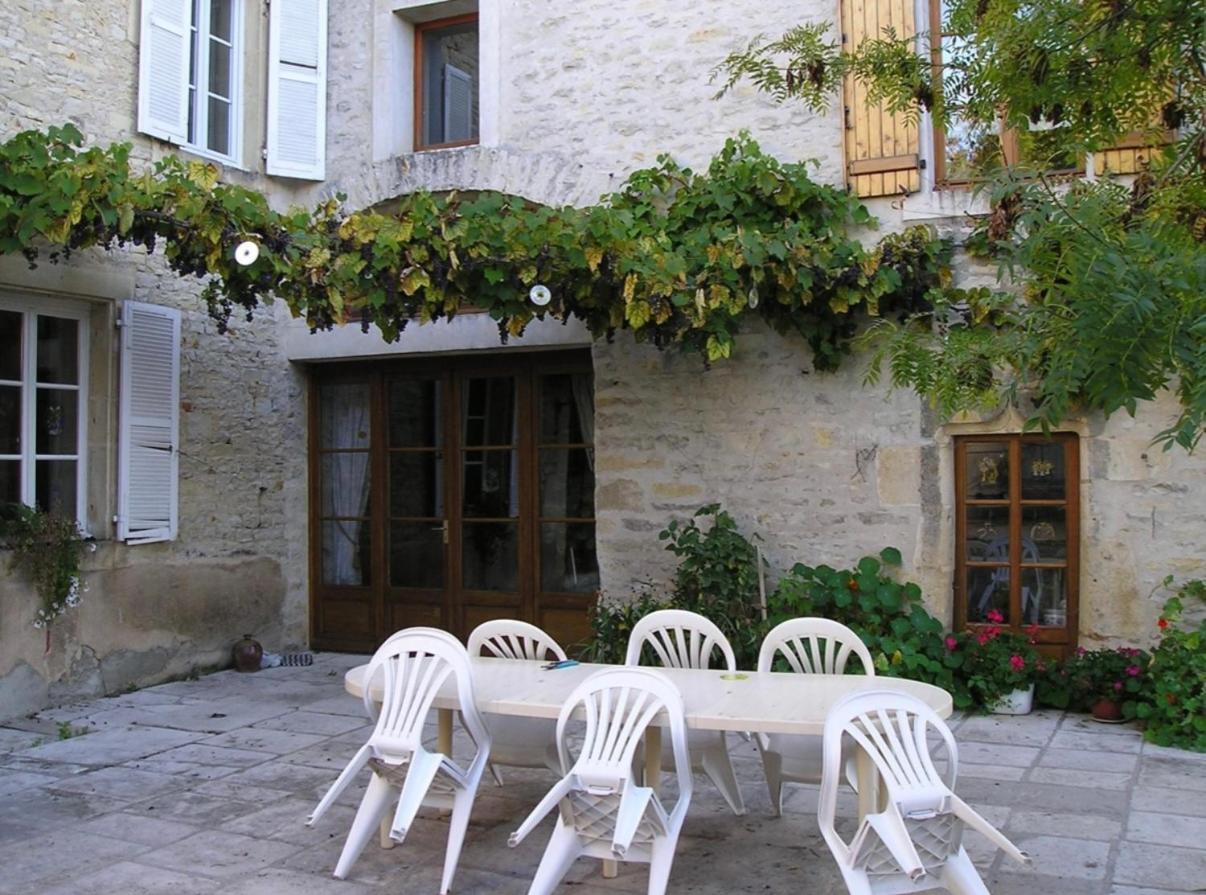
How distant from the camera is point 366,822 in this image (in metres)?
3.81

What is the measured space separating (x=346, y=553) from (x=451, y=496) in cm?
100

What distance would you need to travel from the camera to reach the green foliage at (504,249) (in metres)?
5.25

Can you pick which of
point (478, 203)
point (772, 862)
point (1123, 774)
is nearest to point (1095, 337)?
point (772, 862)

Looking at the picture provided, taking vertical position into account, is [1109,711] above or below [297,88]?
below

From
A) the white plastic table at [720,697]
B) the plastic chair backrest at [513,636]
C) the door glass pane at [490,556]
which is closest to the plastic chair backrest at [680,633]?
the white plastic table at [720,697]

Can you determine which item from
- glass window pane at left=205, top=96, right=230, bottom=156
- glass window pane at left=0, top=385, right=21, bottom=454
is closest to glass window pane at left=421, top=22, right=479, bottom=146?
glass window pane at left=205, top=96, right=230, bottom=156

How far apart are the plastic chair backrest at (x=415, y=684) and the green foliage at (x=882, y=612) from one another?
2891 mm

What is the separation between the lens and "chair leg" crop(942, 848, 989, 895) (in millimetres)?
3119

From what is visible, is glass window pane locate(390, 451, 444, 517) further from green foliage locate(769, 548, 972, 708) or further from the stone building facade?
green foliage locate(769, 548, 972, 708)

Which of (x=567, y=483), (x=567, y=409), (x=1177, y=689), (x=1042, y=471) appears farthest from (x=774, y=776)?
(x=567, y=409)

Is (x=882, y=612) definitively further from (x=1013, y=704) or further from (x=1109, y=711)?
(x=1109, y=711)

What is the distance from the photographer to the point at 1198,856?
3.85m

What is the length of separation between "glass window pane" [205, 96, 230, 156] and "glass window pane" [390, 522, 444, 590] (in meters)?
2.81

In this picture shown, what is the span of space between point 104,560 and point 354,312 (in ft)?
7.89
